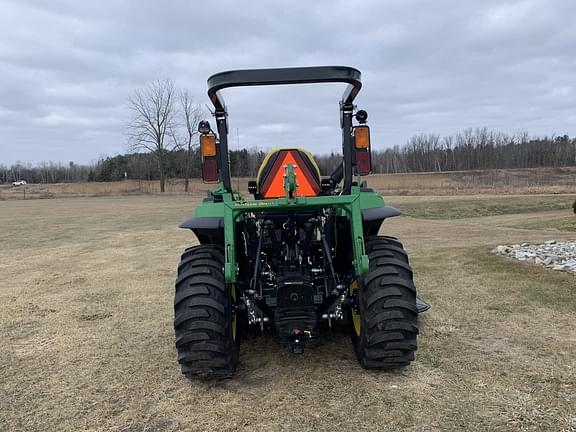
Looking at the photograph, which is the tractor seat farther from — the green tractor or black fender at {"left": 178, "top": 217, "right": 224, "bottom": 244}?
black fender at {"left": 178, "top": 217, "right": 224, "bottom": 244}

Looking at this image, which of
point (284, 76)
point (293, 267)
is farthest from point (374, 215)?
point (284, 76)

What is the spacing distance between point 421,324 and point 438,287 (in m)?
1.81

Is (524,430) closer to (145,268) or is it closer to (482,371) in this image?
(482,371)

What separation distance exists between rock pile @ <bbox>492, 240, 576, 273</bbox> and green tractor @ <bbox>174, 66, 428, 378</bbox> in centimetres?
473

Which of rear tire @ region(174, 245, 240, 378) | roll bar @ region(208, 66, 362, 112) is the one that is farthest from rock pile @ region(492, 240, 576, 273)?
rear tire @ region(174, 245, 240, 378)

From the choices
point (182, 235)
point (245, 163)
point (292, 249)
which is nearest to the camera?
point (292, 249)

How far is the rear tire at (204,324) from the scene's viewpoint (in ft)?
11.6

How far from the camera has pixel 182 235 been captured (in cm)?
1440

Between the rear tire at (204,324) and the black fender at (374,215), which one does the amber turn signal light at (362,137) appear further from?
the rear tire at (204,324)

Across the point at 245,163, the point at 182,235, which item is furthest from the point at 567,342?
the point at 182,235

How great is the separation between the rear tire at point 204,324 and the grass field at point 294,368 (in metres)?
0.23

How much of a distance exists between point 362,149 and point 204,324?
1.86 m

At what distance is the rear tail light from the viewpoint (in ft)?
12.8

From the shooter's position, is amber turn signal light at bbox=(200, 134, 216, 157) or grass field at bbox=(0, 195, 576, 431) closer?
grass field at bbox=(0, 195, 576, 431)
